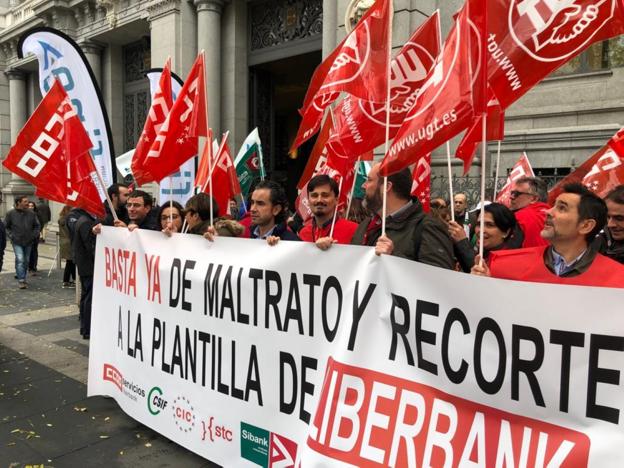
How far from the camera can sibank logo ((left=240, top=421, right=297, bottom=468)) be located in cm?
272

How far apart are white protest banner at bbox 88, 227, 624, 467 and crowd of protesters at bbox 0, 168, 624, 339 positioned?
0.23 metres

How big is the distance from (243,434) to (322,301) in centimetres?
98

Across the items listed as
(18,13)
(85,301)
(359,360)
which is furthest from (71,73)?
(18,13)

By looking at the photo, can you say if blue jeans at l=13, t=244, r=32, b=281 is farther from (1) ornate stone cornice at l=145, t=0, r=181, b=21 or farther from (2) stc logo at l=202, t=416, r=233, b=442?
(2) stc logo at l=202, t=416, r=233, b=442

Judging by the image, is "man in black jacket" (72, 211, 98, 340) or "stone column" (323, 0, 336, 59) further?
"stone column" (323, 0, 336, 59)

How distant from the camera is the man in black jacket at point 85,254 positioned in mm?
5816

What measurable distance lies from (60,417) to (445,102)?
12.1 ft

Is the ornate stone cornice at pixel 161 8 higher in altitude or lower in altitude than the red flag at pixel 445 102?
higher

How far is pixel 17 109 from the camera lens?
71.6ft

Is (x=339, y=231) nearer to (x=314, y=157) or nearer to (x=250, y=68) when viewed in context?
(x=314, y=157)

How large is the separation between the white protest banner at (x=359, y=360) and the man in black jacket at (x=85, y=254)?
2280mm

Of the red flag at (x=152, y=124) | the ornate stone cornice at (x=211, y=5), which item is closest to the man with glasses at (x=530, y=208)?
the red flag at (x=152, y=124)

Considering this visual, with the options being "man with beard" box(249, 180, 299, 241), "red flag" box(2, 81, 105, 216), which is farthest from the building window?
"red flag" box(2, 81, 105, 216)

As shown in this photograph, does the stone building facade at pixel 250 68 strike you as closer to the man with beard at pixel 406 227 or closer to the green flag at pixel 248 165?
the green flag at pixel 248 165
